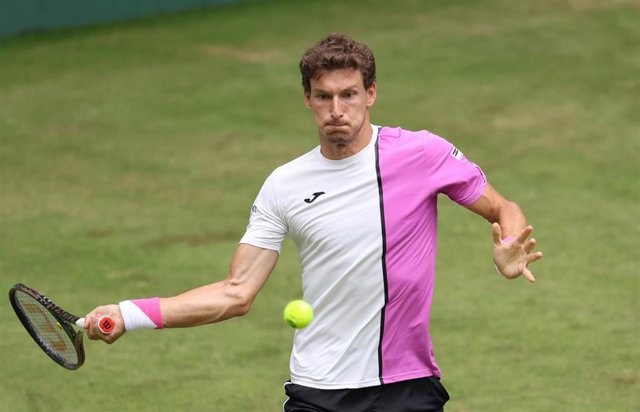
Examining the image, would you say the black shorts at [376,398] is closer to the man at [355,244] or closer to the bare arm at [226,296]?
the man at [355,244]

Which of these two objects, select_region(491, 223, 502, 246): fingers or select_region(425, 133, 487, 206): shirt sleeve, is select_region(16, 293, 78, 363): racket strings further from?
select_region(491, 223, 502, 246): fingers

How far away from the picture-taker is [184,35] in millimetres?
19266

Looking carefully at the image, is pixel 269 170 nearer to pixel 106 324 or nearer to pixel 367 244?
pixel 367 244

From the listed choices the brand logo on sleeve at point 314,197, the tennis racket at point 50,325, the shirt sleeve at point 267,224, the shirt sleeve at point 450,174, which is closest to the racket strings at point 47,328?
the tennis racket at point 50,325

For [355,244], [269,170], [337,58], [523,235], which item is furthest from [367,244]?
[269,170]

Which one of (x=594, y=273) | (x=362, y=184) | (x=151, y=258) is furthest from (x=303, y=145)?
(x=362, y=184)

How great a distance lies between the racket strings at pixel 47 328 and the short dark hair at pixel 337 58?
6.17 feet

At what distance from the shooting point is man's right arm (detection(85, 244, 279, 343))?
6.30 metres

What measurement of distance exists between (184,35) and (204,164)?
15.5ft

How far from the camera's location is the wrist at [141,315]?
6.30m

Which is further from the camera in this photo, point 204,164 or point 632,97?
point 632,97

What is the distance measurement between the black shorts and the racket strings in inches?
53.7

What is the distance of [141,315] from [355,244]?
41.8 inches

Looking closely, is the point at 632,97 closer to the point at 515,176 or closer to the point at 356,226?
the point at 515,176
